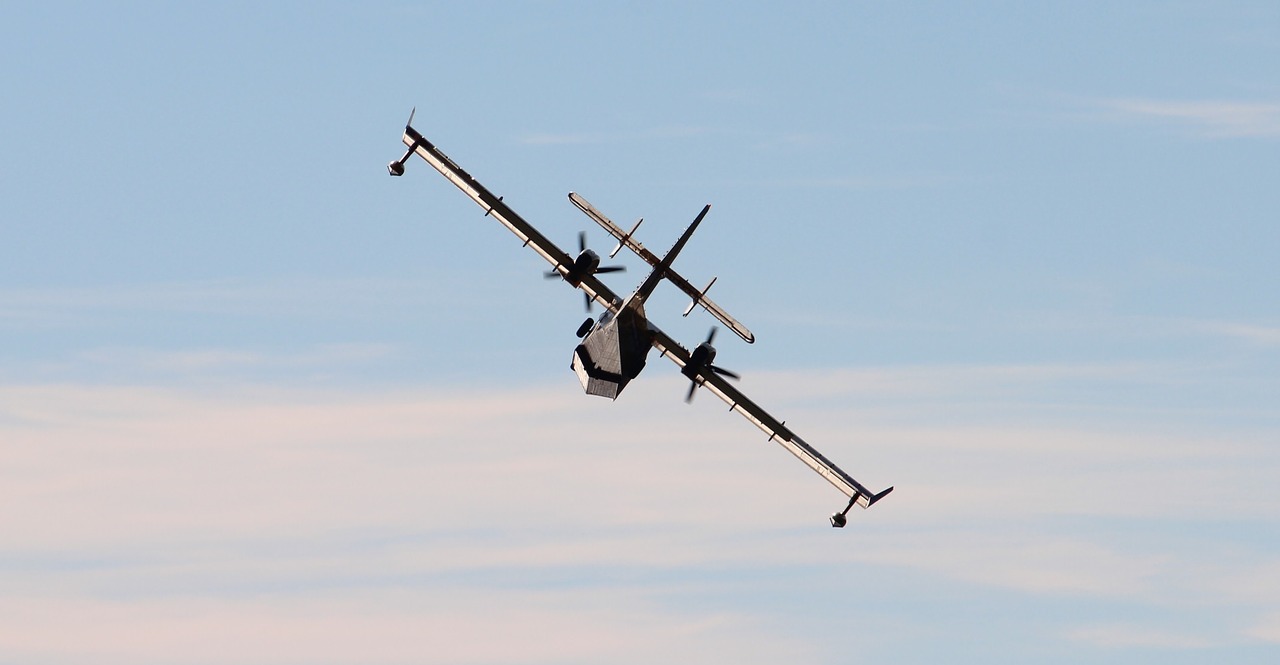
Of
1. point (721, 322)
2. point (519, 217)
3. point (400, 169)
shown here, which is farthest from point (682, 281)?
point (400, 169)

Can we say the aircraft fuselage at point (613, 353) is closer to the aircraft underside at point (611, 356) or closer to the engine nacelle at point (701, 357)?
the aircraft underside at point (611, 356)

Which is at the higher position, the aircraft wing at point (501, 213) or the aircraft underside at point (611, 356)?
the aircraft wing at point (501, 213)

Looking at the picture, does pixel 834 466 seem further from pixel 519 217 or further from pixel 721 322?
pixel 519 217

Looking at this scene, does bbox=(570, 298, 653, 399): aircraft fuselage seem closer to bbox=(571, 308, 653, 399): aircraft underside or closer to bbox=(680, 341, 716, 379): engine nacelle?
bbox=(571, 308, 653, 399): aircraft underside

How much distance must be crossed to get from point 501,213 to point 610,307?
27.9 ft

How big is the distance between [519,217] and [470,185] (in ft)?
11.1

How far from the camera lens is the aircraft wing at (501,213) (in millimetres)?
114688

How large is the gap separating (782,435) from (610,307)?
1551 centimetres

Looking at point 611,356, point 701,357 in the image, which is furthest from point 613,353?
point 701,357

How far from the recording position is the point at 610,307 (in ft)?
374

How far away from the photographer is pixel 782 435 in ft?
401

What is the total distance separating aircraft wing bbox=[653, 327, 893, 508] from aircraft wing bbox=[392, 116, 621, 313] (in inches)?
240

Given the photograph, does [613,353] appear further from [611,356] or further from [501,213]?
[501,213]

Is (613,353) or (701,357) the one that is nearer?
(613,353)
